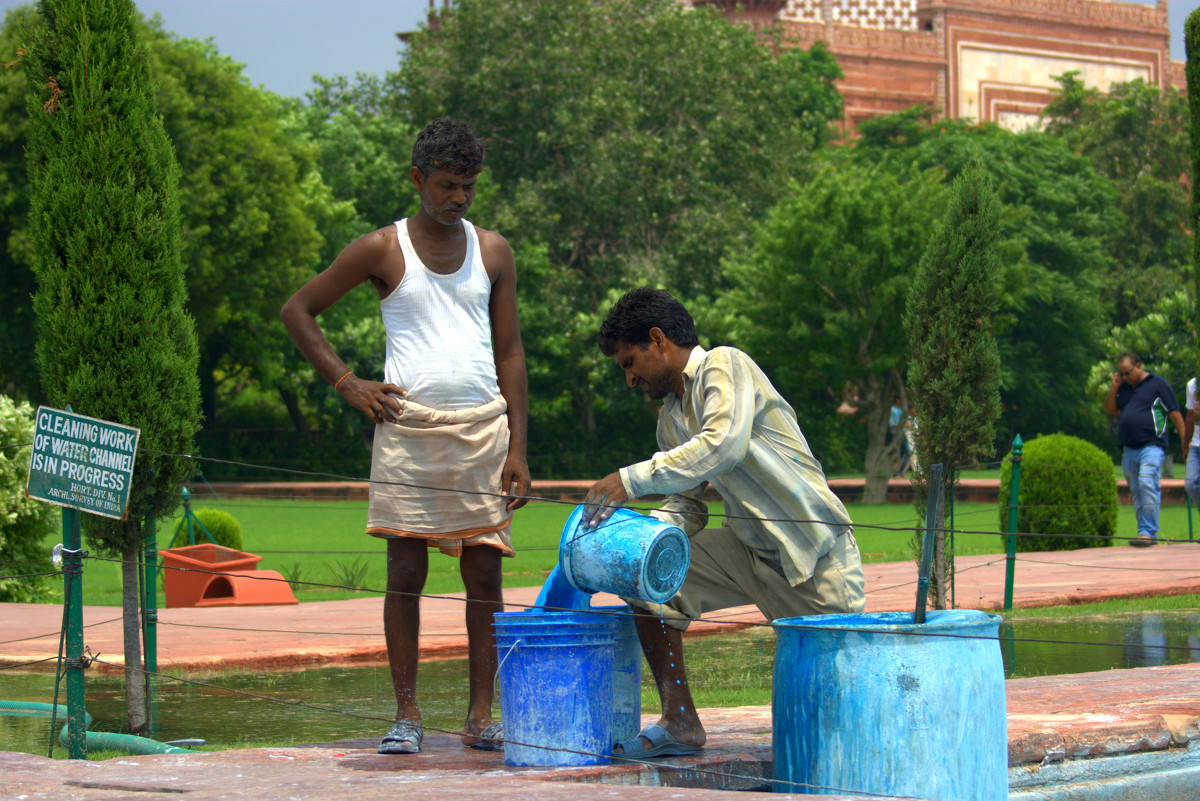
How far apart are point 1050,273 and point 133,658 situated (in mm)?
32841

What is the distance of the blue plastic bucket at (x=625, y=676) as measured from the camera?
431cm

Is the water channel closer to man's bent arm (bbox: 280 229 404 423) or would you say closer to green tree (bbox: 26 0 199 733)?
green tree (bbox: 26 0 199 733)

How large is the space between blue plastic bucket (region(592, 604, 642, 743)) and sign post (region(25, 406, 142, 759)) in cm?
216

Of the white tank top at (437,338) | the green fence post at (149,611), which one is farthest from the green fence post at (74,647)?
the white tank top at (437,338)

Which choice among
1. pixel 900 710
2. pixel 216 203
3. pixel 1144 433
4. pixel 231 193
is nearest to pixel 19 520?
pixel 900 710

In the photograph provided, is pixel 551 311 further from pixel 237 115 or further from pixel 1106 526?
pixel 1106 526

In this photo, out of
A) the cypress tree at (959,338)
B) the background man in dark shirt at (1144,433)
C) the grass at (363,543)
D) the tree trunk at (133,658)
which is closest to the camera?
the tree trunk at (133,658)

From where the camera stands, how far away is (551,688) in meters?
4.09

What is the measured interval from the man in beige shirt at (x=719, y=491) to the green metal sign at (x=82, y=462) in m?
2.12

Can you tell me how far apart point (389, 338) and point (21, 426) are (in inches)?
304

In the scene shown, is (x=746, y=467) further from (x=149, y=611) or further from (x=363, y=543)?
(x=363, y=543)

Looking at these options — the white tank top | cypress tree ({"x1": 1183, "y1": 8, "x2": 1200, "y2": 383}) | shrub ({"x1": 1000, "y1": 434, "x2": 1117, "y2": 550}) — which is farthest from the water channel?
shrub ({"x1": 1000, "y1": 434, "x2": 1117, "y2": 550})

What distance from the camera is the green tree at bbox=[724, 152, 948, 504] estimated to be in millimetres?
24469

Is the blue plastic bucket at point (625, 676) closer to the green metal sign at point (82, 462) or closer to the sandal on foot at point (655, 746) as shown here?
the sandal on foot at point (655, 746)
